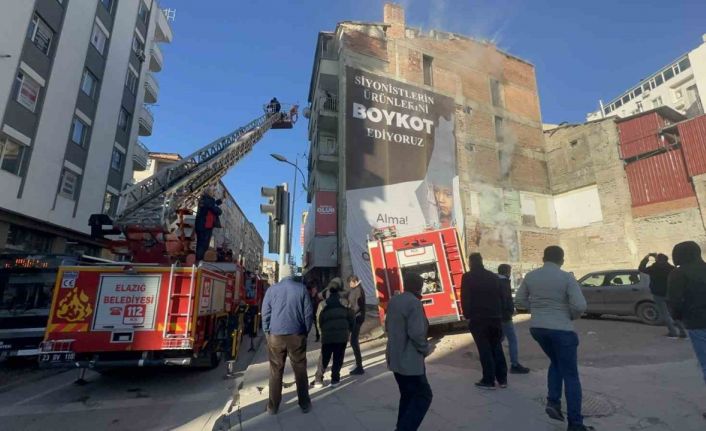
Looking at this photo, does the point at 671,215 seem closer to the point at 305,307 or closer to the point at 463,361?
the point at 463,361

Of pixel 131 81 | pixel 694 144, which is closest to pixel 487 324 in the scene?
pixel 694 144

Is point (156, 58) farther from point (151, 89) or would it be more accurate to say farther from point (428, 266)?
point (428, 266)

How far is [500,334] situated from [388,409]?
6.05 ft

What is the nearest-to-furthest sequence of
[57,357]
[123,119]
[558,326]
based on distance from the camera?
[558,326]
[57,357]
[123,119]

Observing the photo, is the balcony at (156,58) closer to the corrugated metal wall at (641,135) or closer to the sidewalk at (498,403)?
the sidewalk at (498,403)

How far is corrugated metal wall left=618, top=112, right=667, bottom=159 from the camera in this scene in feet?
71.5

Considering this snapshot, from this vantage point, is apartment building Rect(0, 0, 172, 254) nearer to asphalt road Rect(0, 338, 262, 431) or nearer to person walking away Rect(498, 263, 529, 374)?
asphalt road Rect(0, 338, 262, 431)

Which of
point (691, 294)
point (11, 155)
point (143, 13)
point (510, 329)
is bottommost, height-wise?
point (510, 329)

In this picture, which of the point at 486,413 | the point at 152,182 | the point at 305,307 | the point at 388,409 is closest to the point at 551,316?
the point at 486,413

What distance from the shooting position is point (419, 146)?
21.8 meters

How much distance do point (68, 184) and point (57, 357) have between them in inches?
625

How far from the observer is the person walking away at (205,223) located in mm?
8492

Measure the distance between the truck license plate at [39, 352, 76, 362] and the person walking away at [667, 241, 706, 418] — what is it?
7.99 meters

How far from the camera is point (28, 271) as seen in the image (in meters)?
7.91
